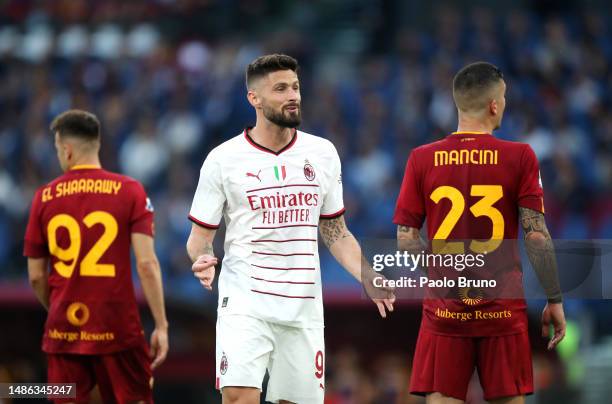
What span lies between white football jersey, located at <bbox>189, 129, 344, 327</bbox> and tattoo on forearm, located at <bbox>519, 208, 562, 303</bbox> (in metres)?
1.20

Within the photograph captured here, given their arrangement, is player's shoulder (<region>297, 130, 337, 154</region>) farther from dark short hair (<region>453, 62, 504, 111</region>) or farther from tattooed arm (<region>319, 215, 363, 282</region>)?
dark short hair (<region>453, 62, 504, 111</region>)

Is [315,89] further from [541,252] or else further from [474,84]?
[541,252]

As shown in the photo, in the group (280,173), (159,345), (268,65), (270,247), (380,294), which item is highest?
(268,65)

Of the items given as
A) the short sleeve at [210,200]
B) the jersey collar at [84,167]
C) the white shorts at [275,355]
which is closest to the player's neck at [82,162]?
the jersey collar at [84,167]

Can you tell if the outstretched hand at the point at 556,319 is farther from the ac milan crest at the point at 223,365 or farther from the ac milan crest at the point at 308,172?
the ac milan crest at the point at 223,365

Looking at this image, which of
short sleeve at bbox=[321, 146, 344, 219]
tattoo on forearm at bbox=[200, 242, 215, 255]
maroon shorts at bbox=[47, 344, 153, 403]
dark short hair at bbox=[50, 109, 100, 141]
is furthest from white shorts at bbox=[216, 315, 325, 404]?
dark short hair at bbox=[50, 109, 100, 141]

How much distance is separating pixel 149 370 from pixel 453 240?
2317mm

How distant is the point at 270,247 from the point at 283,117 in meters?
0.74

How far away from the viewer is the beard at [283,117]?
6785 mm

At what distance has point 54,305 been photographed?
7660 millimetres

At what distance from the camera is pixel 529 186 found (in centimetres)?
645

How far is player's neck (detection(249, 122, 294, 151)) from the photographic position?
6.90 metres

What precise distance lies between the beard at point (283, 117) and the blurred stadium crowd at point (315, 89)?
5958mm

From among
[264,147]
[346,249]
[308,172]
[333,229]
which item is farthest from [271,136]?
[346,249]
